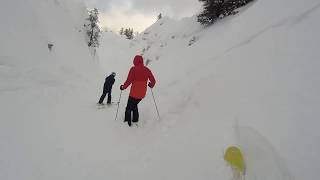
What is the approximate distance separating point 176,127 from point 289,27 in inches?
160

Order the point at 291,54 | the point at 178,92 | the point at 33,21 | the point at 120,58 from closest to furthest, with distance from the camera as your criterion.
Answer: the point at 291,54 < the point at 178,92 < the point at 33,21 < the point at 120,58

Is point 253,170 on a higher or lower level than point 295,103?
lower

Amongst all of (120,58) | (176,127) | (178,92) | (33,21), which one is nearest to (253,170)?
(176,127)


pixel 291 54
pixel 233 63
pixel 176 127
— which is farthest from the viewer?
pixel 233 63

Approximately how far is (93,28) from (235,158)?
1477 inches

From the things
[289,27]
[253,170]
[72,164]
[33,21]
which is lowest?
[253,170]

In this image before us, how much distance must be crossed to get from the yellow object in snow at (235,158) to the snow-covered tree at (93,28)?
3467cm

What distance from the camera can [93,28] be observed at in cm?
4000

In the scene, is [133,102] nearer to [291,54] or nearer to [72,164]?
[72,164]

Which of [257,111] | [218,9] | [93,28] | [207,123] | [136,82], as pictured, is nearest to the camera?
[257,111]

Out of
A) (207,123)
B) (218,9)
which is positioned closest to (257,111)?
(207,123)

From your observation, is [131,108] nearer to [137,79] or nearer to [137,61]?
[137,79]

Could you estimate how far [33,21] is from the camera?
683 inches

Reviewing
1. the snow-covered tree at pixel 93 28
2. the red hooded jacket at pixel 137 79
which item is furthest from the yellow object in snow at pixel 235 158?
the snow-covered tree at pixel 93 28
